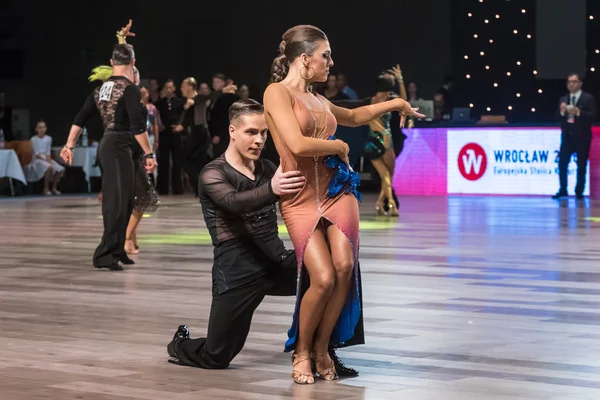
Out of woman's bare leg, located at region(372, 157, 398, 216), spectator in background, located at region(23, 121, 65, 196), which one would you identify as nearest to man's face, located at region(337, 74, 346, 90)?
spectator in background, located at region(23, 121, 65, 196)

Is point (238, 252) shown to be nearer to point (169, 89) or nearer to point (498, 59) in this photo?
point (169, 89)

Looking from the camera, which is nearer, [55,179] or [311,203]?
[311,203]

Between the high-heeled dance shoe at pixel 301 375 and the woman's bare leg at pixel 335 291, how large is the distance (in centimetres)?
10

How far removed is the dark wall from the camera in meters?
25.2

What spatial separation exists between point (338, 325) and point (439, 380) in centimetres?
50

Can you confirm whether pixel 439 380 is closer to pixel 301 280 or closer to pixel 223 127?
pixel 301 280

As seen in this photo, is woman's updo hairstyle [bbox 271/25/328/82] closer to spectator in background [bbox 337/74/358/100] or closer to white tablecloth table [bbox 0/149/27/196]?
spectator in background [bbox 337/74/358/100]

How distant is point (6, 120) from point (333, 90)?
638 centimetres

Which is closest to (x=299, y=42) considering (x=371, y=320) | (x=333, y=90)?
(x=371, y=320)

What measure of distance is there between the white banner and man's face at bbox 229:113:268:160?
48.8 feet

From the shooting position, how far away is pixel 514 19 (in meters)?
22.7

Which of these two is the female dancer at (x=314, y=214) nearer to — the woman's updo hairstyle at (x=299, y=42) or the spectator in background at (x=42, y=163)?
the woman's updo hairstyle at (x=299, y=42)

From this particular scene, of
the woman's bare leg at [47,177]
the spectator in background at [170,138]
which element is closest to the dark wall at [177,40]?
the woman's bare leg at [47,177]

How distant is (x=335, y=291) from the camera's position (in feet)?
17.9
